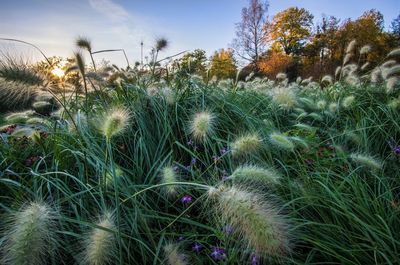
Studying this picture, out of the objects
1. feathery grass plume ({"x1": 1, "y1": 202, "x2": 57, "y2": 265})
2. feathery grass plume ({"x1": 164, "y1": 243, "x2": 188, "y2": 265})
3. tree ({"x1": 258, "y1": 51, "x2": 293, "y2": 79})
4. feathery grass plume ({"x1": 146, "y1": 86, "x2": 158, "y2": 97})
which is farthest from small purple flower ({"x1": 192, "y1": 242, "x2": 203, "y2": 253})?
tree ({"x1": 258, "y1": 51, "x2": 293, "y2": 79})

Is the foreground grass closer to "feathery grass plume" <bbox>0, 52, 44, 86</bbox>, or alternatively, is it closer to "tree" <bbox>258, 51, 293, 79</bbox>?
"feathery grass plume" <bbox>0, 52, 44, 86</bbox>

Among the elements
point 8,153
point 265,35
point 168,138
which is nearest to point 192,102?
point 168,138

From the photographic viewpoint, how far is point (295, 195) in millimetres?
1395

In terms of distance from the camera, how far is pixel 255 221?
824 millimetres

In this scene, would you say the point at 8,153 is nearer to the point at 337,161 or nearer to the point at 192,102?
the point at 192,102

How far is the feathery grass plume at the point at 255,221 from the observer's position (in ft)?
2.61

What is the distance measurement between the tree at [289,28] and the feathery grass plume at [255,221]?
37909mm

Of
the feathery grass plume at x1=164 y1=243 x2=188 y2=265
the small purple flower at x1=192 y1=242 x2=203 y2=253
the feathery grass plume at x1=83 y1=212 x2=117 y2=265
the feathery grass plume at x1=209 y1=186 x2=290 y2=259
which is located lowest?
the small purple flower at x1=192 y1=242 x2=203 y2=253

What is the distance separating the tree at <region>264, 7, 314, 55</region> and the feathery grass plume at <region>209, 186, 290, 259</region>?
124ft

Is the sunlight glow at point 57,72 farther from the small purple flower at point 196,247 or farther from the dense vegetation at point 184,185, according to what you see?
the small purple flower at point 196,247

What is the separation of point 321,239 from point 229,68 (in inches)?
1051

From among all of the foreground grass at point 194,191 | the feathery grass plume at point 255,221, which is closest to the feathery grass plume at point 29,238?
the foreground grass at point 194,191

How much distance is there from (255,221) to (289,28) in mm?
39914

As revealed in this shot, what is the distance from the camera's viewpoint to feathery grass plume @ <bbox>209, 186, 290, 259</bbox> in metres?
0.80
